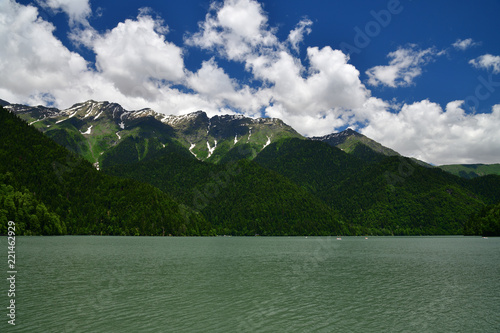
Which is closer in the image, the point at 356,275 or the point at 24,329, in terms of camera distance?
the point at 24,329

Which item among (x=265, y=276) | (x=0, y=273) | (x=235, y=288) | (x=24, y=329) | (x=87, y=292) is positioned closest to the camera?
(x=24, y=329)

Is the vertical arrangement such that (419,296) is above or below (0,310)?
below

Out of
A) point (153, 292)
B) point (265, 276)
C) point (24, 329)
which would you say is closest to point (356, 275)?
point (265, 276)

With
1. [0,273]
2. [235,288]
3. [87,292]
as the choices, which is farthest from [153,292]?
[0,273]

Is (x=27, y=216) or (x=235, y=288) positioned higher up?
(x=27, y=216)

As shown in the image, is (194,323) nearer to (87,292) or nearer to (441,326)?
(87,292)

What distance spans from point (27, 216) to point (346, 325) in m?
210

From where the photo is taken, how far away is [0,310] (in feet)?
112

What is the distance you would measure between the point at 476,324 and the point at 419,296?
43.5 ft

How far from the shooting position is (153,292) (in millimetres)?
47500

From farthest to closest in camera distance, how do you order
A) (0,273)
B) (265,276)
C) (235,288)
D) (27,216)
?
(27,216)
(265,276)
(0,273)
(235,288)

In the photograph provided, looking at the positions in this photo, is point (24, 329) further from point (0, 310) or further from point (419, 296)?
point (419, 296)

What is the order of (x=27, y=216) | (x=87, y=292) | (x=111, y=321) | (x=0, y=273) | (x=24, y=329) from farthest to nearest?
(x=27, y=216) < (x=0, y=273) < (x=87, y=292) < (x=111, y=321) < (x=24, y=329)

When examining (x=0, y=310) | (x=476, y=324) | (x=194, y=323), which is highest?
(x=0, y=310)
